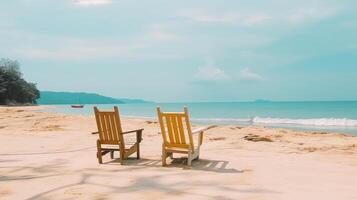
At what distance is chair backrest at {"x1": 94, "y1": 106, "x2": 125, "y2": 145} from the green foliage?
252ft

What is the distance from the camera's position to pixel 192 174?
21.0 ft

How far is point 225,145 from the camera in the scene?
35.3 feet

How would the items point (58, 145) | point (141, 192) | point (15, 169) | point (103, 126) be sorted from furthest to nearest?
1. point (58, 145)
2. point (103, 126)
3. point (15, 169)
4. point (141, 192)

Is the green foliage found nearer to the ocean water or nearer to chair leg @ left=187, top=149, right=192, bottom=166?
the ocean water

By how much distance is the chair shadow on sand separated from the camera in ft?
22.7

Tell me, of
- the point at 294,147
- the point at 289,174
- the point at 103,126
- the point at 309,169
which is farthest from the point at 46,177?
the point at 294,147

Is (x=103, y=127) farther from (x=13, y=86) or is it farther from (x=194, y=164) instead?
(x=13, y=86)

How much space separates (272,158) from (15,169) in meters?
5.37

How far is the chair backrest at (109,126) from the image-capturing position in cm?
767

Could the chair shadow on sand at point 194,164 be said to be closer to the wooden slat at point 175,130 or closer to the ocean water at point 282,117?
the wooden slat at point 175,130

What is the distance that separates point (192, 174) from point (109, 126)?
2338 millimetres

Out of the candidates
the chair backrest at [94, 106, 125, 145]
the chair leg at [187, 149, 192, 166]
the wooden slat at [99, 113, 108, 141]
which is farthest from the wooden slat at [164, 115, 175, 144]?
the wooden slat at [99, 113, 108, 141]

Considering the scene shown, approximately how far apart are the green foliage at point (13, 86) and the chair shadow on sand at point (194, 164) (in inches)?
3041

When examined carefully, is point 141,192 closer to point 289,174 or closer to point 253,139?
point 289,174
